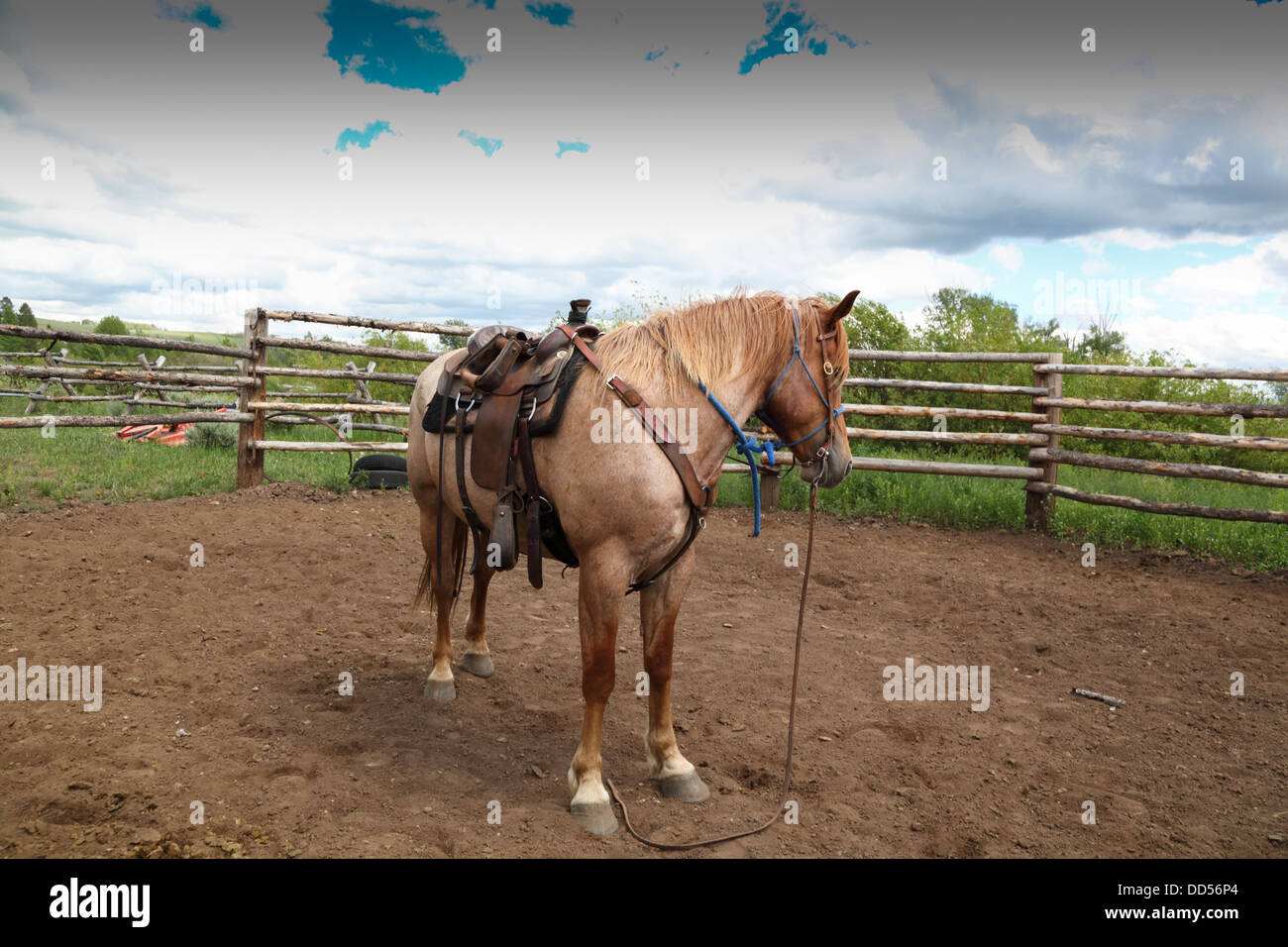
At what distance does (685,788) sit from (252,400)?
7.69 m

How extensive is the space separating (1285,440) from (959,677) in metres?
4.40

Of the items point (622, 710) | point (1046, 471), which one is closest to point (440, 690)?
point (622, 710)

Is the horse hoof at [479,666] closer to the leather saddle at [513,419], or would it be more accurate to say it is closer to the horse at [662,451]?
the leather saddle at [513,419]

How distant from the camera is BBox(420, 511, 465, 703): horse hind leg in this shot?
14.3 feet

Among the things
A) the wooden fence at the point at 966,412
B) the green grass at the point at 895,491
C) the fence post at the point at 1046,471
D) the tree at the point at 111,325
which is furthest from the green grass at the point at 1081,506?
the tree at the point at 111,325

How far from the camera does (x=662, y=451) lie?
10.2 feet

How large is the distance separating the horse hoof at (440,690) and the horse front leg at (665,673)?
1341 mm

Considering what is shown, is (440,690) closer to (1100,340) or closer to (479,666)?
(479,666)

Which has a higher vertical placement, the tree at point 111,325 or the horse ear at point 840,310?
the tree at point 111,325

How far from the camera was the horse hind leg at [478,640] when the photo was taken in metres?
4.69

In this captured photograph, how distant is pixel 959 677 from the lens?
4824 millimetres

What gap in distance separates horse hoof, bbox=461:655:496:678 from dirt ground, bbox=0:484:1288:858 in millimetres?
67
